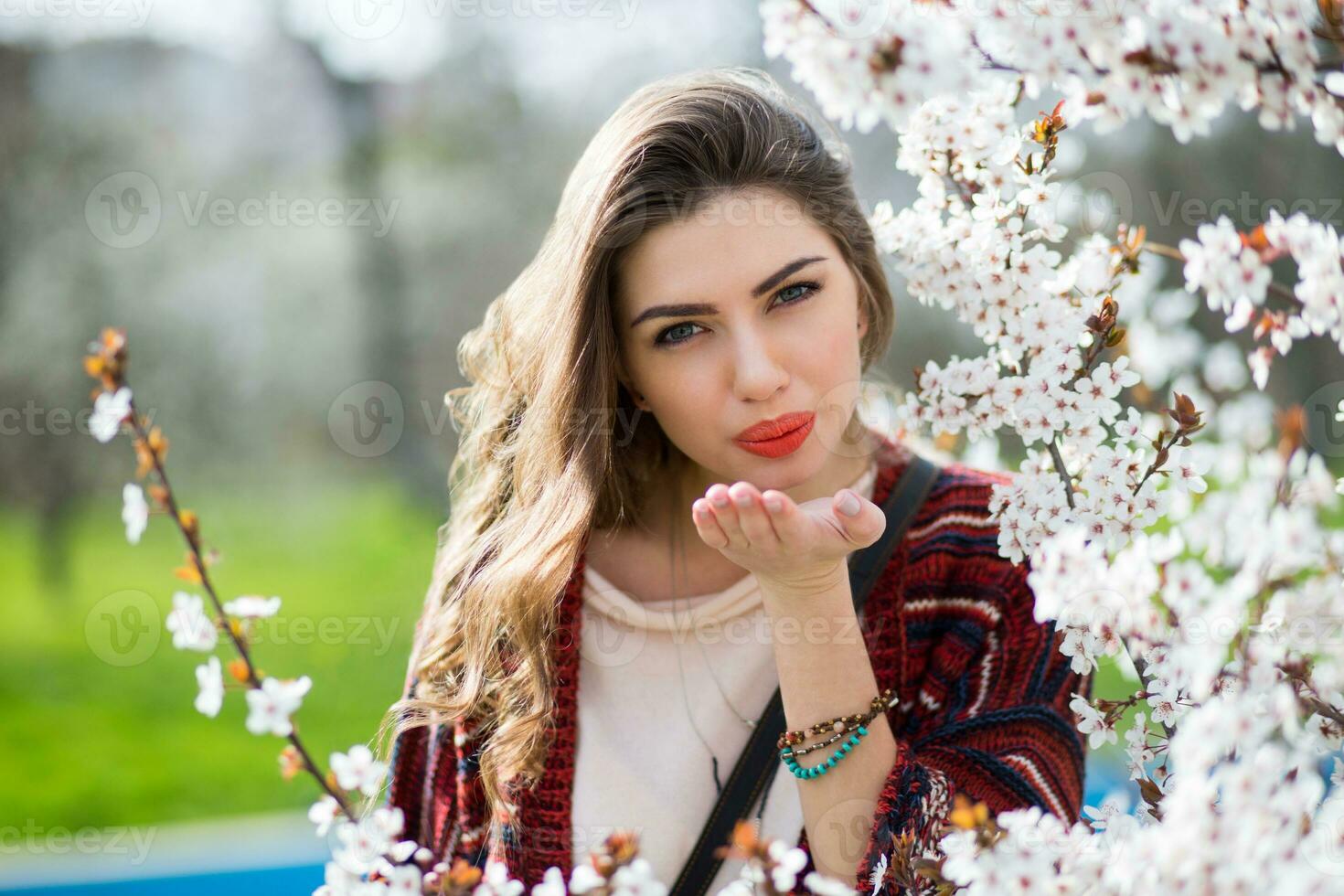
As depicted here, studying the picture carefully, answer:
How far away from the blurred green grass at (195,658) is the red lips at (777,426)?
7.69 feet

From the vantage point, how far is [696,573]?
1.81 meters

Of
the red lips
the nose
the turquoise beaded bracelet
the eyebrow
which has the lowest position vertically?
the turquoise beaded bracelet

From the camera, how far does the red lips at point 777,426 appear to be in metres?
1.51

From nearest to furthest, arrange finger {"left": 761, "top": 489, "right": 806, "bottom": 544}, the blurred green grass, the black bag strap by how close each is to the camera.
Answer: finger {"left": 761, "top": 489, "right": 806, "bottom": 544} → the black bag strap → the blurred green grass

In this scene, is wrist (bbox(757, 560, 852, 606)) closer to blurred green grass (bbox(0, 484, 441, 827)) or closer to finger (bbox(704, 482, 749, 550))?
finger (bbox(704, 482, 749, 550))

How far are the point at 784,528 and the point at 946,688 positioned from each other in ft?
1.67

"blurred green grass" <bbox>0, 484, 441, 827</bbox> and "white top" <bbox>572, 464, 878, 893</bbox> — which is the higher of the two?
"blurred green grass" <bbox>0, 484, 441, 827</bbox>

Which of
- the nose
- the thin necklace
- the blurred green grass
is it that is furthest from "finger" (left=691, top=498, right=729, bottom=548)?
the blurred green grass

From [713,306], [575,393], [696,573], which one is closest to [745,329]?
[713,306]

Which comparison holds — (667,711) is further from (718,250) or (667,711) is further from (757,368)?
(718,250)

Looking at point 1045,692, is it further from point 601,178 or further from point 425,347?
point 425,347

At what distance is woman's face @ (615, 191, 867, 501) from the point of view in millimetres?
1492

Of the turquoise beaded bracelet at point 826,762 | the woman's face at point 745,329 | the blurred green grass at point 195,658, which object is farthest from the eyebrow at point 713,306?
the blurred green grass at point 195,658

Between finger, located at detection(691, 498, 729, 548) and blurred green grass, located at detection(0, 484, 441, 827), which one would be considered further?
blurred green grass, located at detection(0, 484, 441, 827)
